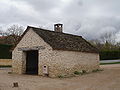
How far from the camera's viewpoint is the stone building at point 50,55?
19.0 metres

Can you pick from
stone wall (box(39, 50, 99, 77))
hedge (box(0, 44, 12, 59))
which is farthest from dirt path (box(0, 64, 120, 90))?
hedge (box(0, 44, 12, 59))

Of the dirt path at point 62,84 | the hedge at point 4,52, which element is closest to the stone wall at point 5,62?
the hedge at point 4,52

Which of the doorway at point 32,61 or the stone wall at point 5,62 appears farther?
the stone wall at point 5,62

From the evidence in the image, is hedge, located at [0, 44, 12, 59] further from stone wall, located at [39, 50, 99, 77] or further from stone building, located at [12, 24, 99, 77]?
stone wall, located at [39, 50, 99, 77]

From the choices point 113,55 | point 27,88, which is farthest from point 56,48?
point 113,55

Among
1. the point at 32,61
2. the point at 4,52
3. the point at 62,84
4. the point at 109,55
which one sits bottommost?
the point at 62,84

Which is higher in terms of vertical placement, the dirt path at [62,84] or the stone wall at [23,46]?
the stone wall at [23,46]

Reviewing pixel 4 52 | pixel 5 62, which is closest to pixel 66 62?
pixel 5 62

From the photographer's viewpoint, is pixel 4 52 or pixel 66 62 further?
pixel 4 52

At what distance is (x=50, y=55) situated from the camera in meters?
18.9

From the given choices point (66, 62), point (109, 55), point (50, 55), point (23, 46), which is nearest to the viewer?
point (50, 55)

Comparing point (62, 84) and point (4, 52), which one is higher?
point (4, 52)

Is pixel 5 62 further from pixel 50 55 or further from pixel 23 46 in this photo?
pixel 50 55

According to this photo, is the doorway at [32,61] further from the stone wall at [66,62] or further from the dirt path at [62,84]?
the dirt path at [62,84]
